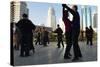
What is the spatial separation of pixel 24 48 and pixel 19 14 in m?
0.40

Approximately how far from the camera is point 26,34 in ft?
7.32

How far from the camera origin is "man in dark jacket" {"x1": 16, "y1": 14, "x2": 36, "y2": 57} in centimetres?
220

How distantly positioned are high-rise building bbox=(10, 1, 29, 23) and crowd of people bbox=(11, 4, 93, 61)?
0.05m

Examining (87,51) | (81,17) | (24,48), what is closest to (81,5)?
(81,17)

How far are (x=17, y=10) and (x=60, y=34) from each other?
0.62 metres

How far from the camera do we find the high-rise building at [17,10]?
84.5 inches

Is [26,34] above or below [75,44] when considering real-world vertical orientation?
above

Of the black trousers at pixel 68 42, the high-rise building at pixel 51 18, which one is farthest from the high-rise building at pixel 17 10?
the black trousers at pixel 68 42

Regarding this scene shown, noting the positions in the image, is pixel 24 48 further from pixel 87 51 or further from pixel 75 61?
pixel 87 51

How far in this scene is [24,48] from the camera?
2.21 metres

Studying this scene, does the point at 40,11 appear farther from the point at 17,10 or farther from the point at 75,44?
the point at 75,44

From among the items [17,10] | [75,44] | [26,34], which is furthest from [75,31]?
[17,10]

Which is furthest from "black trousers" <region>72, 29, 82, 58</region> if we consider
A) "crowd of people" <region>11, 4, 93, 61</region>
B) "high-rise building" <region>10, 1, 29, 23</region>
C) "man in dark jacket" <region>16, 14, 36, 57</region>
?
"high-rise building" <region>10, 1, 29, 23</region>

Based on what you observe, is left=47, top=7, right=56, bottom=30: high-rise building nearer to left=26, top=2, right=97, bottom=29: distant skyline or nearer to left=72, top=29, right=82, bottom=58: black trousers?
left=26, top=2, right=97, bottom=29: distant skyline
